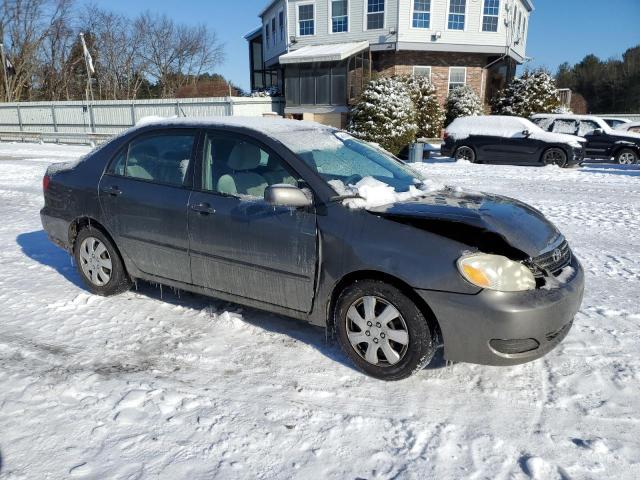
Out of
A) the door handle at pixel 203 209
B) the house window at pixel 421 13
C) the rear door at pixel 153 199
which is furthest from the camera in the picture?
the house window at pixel 421 13

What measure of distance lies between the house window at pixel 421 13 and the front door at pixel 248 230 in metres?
25.4

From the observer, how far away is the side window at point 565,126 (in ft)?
52.7

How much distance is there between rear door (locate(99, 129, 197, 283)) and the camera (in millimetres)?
4035

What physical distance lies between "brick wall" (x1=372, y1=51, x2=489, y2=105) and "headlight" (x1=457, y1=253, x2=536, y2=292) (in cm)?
2605

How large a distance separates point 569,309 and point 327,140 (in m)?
2.20

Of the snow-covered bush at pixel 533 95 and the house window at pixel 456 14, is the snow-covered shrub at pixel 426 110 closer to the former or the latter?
the snow-covered bush at pixel 533 95

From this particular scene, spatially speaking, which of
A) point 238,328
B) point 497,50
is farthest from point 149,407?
point 497,50

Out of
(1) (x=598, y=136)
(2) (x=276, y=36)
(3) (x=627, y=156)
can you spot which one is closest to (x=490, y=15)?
(2) (x=276, y=36)

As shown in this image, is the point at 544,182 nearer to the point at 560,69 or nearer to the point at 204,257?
the point at 204,257

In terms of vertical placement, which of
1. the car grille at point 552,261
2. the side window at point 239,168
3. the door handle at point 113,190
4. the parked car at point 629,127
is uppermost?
the parked car at point 629,127

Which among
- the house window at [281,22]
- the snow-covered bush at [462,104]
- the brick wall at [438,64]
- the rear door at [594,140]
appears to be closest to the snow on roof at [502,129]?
the rear door at [594,140]

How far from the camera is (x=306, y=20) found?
28688mm

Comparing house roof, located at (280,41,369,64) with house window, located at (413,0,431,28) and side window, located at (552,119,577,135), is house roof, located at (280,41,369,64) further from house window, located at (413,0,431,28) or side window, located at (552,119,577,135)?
side window, located at (552,119,577,135)

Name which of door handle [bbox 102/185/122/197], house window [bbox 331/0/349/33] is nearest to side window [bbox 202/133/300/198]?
door handle [bbox 102/185/122/197]
